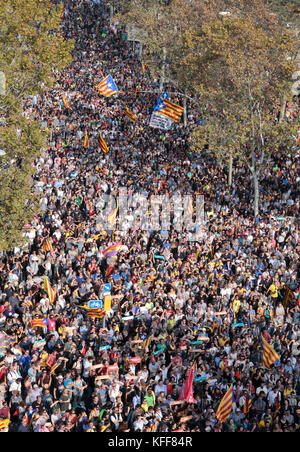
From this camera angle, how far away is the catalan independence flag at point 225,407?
46.0 feet

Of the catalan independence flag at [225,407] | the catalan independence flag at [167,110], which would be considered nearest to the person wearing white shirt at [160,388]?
the catalan independence flag at [225,407]

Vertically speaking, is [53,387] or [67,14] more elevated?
[67,14]

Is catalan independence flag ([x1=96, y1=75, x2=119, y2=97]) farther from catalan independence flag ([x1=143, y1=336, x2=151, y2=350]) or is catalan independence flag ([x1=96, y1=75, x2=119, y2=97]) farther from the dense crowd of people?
catalan independence flag ([x1=143, y1=336, x2=151, y2=350])

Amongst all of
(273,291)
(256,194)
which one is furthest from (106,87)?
(273,291)

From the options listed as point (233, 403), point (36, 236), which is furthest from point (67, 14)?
point (233, 403)

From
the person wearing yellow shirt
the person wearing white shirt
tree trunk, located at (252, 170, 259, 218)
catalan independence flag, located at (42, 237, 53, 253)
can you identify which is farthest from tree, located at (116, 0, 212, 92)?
the person wearing white shirt

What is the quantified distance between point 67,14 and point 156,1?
9.66 meters

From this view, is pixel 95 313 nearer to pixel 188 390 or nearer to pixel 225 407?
pixel 188 390

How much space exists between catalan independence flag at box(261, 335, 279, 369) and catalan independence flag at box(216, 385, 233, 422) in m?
2.70

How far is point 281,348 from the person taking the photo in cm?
1739

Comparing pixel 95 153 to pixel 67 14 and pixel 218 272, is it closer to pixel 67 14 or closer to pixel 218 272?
pixel 218 272

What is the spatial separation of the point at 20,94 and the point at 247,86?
12.0 meters

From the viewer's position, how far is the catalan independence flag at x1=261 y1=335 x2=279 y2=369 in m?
16.4

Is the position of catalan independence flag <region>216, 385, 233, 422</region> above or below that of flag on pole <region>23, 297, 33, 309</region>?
below
